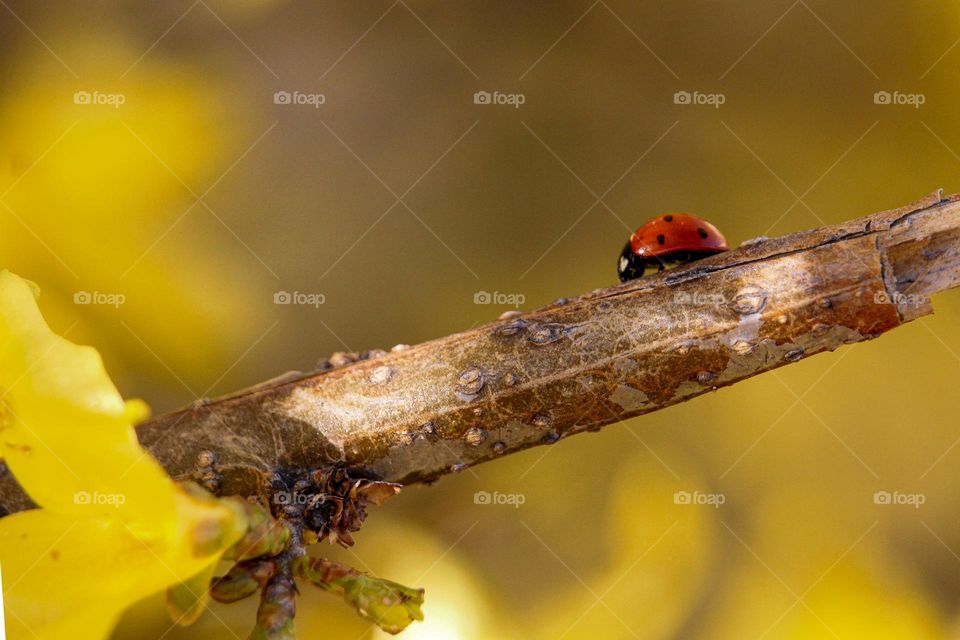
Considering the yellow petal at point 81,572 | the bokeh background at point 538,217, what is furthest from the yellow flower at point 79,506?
the bokeh background at point 538,217

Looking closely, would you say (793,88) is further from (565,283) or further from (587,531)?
(587,531)

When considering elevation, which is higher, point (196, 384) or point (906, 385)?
point (906, 385)

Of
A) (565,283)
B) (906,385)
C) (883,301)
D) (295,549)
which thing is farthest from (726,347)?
(906,385)

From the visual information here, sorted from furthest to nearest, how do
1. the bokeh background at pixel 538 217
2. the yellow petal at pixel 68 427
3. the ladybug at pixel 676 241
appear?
the bokeh background at pixel 538 217 < the ladybug at pixel 676 241 < the yellow petal at pixel 68 427

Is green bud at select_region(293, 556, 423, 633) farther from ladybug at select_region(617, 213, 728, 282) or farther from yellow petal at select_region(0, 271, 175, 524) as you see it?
ladybug at select_region(617, 213, 728, 282)

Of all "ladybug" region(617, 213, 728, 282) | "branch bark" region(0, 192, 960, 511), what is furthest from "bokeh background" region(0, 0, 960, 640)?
"branch bark" region(0, 192, 960, 511)

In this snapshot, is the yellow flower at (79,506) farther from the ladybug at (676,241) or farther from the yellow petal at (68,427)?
the ladybug at (676,241)

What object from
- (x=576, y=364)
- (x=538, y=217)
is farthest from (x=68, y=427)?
(x=538, y=217)
